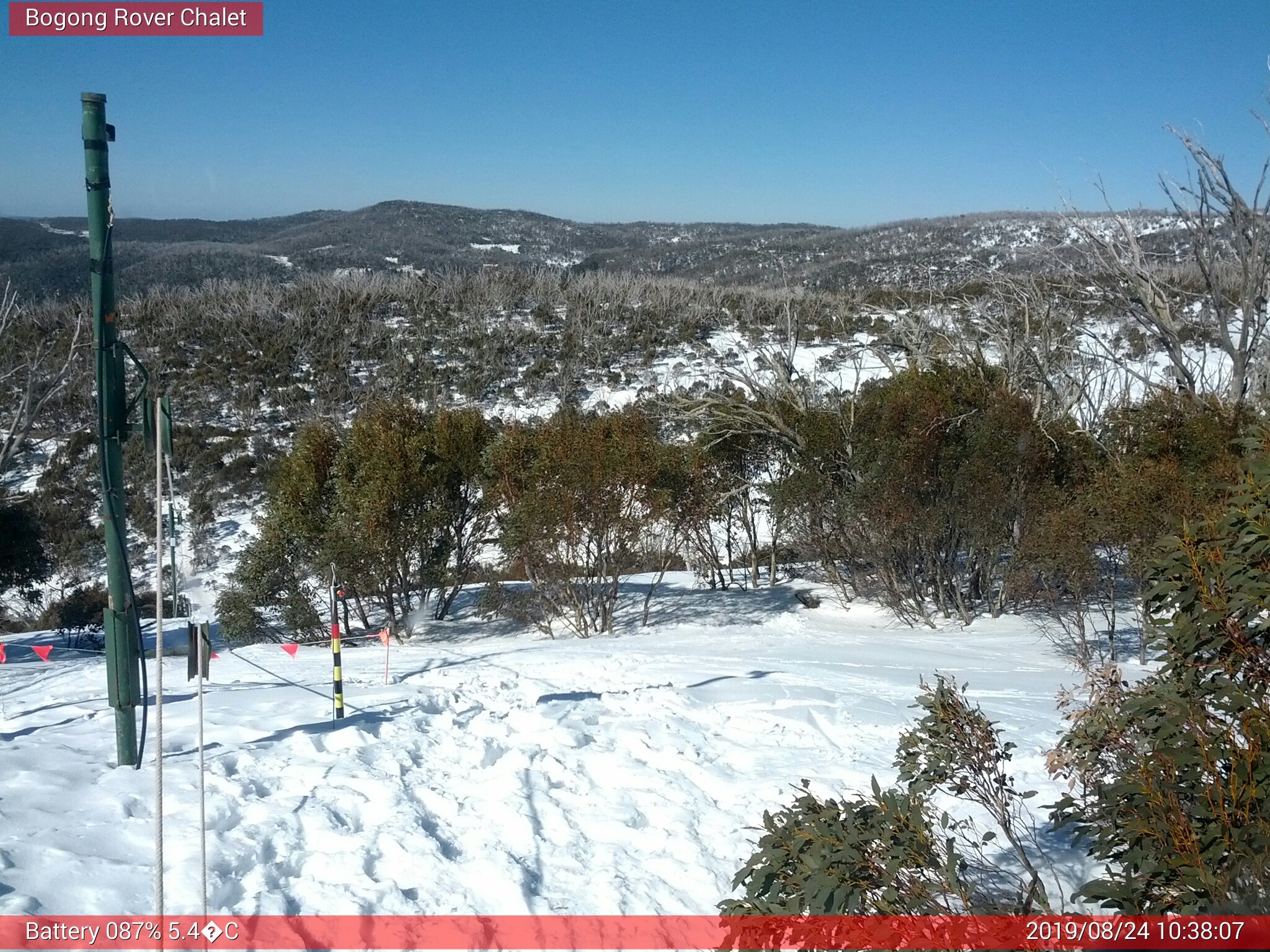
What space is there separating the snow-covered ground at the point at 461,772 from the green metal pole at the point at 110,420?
59 centimetres

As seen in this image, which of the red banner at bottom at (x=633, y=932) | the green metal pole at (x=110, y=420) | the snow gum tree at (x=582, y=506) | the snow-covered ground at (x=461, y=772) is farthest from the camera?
the snow gum tree at (x=582, y=506)

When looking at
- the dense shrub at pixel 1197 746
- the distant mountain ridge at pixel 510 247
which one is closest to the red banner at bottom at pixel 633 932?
the dense shrub at pixel 1197 746

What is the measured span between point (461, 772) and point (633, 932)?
2.21 metres

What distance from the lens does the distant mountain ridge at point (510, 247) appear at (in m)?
51.3

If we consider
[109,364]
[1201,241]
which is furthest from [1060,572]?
[109,364]

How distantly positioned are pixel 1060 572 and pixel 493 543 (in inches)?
368

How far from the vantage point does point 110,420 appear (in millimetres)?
5176

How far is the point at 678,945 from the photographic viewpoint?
14.2 feet

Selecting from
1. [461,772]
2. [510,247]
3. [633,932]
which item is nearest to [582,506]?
[461,772]

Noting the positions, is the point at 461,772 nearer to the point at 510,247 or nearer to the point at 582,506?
the point at 582,506

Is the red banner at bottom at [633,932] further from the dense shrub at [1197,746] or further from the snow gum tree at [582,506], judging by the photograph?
the snow gum tree at [582,506]

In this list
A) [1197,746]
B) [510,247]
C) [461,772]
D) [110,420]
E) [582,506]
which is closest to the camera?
[1197,746]

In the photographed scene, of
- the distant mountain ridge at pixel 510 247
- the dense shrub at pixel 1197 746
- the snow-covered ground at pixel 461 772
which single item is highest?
the distant mountain ridge at pixel 510 247

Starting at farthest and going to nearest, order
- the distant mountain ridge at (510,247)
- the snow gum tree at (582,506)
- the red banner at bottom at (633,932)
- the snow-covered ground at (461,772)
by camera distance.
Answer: the distant mountain ridge at (510,247) → the snow gum tree at (582,506) → the snow-covered ground at (461,772) → the red banner at bottom at (633,932)
